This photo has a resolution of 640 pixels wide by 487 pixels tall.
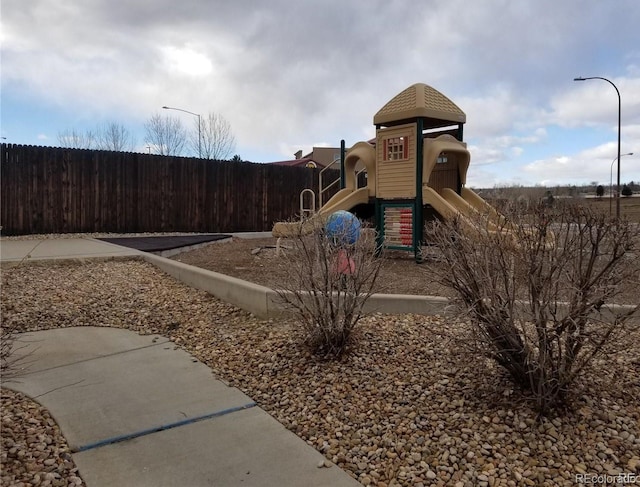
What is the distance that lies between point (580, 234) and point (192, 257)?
7666 millimetres

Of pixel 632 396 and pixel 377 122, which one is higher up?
pixel 377 122

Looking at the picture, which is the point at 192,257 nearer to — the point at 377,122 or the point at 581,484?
the point at 377,122

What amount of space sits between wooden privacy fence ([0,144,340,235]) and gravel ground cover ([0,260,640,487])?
9045 mm

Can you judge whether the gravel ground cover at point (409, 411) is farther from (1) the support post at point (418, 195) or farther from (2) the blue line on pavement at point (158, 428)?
(1) the support post at point (418, 195)

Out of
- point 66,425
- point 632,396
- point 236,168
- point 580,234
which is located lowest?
point 66,425

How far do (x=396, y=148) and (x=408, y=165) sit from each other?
1.37 ft

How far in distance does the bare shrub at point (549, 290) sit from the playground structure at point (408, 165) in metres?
5.28

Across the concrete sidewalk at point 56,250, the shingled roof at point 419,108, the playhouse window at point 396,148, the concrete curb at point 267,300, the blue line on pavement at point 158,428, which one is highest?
the shingled roof at point 419,108

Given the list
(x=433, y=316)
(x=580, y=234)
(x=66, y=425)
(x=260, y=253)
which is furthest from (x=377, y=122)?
(x=66, y=425)

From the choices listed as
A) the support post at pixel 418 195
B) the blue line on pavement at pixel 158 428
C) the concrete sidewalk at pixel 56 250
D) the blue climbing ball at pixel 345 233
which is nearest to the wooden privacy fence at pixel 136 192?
the concrete sidewalk at pixel 56 250

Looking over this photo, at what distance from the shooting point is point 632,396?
113 inches

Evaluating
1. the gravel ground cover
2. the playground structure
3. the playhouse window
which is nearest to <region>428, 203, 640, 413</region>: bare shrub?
the gravel ground cover

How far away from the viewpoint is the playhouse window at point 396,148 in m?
8.75

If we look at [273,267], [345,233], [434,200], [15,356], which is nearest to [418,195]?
[434,200]
